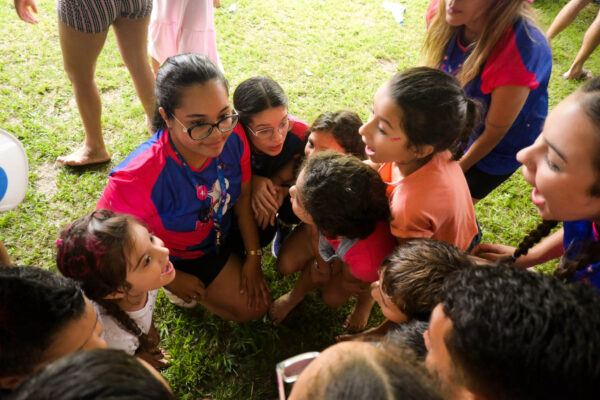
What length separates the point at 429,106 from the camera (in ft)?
5.22

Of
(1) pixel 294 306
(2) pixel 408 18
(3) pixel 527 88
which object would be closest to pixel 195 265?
(1) pixel 294 306

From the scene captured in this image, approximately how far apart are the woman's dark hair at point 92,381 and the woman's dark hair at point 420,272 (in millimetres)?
999

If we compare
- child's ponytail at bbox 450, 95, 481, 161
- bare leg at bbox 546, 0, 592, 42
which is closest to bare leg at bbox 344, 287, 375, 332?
child's ponytail at bbox 450, 95, 481, 161

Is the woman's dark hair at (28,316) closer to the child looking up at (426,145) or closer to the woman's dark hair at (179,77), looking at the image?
the woman's dark hair at (179,77)

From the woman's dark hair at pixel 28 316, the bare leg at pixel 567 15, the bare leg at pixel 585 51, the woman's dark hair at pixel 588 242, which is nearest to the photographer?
the woman's dark hair at pixel 28 316

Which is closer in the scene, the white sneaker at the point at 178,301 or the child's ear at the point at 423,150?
the child's ear at the point at 423,150

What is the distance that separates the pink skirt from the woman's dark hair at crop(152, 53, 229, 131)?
114 cm

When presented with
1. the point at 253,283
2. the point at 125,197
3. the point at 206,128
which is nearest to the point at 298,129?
the point at 206,128

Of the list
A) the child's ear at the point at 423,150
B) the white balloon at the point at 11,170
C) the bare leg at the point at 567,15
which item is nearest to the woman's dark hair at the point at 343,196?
the child's ear at the point at 423,150

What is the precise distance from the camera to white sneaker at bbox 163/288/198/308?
221 centimetres

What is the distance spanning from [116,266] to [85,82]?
5.73ft

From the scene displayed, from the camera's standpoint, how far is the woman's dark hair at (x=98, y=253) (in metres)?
1.46

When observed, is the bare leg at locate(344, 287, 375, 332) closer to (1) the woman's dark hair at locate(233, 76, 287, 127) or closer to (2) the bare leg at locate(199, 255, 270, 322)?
(2) the bare leg at locate(199, 255, 270, 322)

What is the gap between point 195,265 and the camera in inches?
84.7
